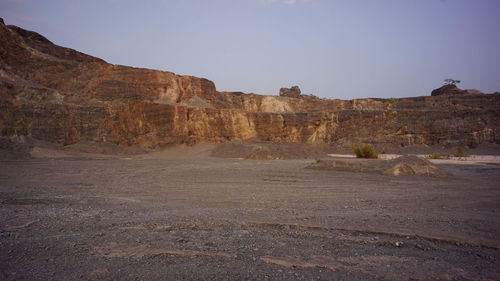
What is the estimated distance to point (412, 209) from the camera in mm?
5254

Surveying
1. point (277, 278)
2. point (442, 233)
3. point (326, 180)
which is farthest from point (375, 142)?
point (277, 278)

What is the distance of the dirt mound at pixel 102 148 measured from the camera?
19.1 m

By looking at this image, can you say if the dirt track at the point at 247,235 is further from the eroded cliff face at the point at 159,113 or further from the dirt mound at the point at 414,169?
the eroded cliff face at the point at 159,113

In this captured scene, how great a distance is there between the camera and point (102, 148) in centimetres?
1998

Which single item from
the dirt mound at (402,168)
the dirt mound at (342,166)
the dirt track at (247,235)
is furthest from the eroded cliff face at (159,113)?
the dirt mound at (402,168)

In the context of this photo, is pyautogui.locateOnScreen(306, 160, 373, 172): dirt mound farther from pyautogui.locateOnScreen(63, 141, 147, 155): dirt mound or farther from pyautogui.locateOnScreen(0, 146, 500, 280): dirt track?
pyautogui.locateOnScreen(63, 141, 147, 155): dirt mound

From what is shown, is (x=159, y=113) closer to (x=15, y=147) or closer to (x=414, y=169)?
(x=15, y=147)

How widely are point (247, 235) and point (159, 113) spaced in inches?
884

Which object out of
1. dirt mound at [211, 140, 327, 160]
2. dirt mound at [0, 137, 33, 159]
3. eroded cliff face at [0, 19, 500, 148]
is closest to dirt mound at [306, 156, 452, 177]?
dirt mound at [211, 140, 327, 160]

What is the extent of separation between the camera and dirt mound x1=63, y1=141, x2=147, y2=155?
19125 millimetres

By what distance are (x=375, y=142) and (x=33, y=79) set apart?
29.9 metres

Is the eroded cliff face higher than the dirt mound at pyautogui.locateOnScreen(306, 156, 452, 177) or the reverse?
higher

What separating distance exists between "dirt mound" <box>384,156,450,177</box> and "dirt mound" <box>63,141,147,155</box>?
16.4 meters

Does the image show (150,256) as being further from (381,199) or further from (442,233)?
(381,199)
